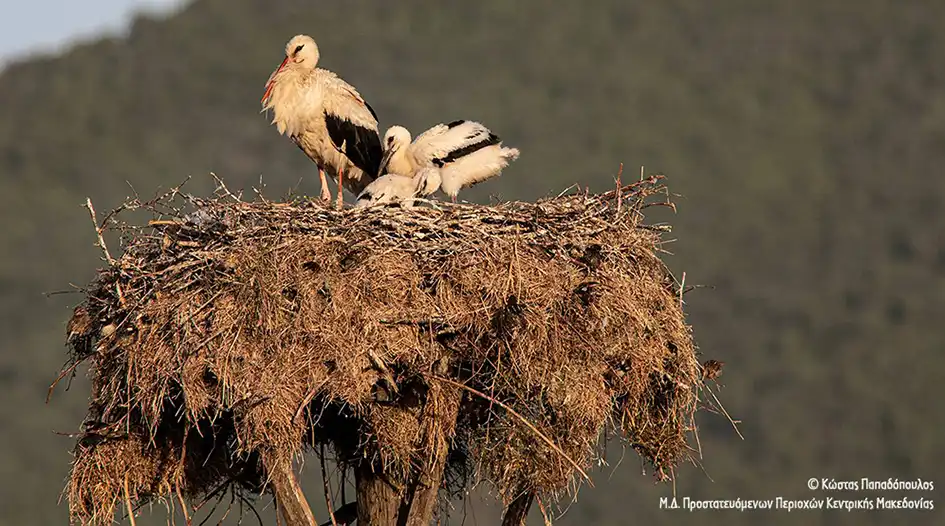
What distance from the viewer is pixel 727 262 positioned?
152ft

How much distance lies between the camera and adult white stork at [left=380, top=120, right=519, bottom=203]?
39.7 ft

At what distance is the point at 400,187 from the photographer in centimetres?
1126

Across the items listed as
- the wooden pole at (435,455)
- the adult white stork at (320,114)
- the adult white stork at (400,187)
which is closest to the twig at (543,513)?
the wooden pole at (435,455)

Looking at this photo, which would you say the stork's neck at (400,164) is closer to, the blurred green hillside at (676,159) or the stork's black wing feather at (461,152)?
the stork's black wing feather at (461,152)

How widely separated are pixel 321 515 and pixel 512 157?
2027 cm

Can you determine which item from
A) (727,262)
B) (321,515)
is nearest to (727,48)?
(727,262)

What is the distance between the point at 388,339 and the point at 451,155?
2969 mm

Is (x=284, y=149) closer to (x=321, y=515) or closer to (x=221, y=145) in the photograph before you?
(x=221, y=145)

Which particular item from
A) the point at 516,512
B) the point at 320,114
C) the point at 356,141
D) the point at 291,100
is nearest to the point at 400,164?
the point at 356,141

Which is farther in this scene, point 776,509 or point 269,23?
point 269,23

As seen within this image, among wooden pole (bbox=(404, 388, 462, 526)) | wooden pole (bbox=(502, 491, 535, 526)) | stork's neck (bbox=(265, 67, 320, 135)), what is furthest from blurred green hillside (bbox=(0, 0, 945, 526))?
wooden pole (bbox=(404, 388, 462, 526))

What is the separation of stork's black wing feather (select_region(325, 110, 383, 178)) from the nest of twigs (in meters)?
2.47

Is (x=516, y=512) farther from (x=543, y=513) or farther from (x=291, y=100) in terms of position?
(x=291, y=100)

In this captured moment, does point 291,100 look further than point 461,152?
Yes
